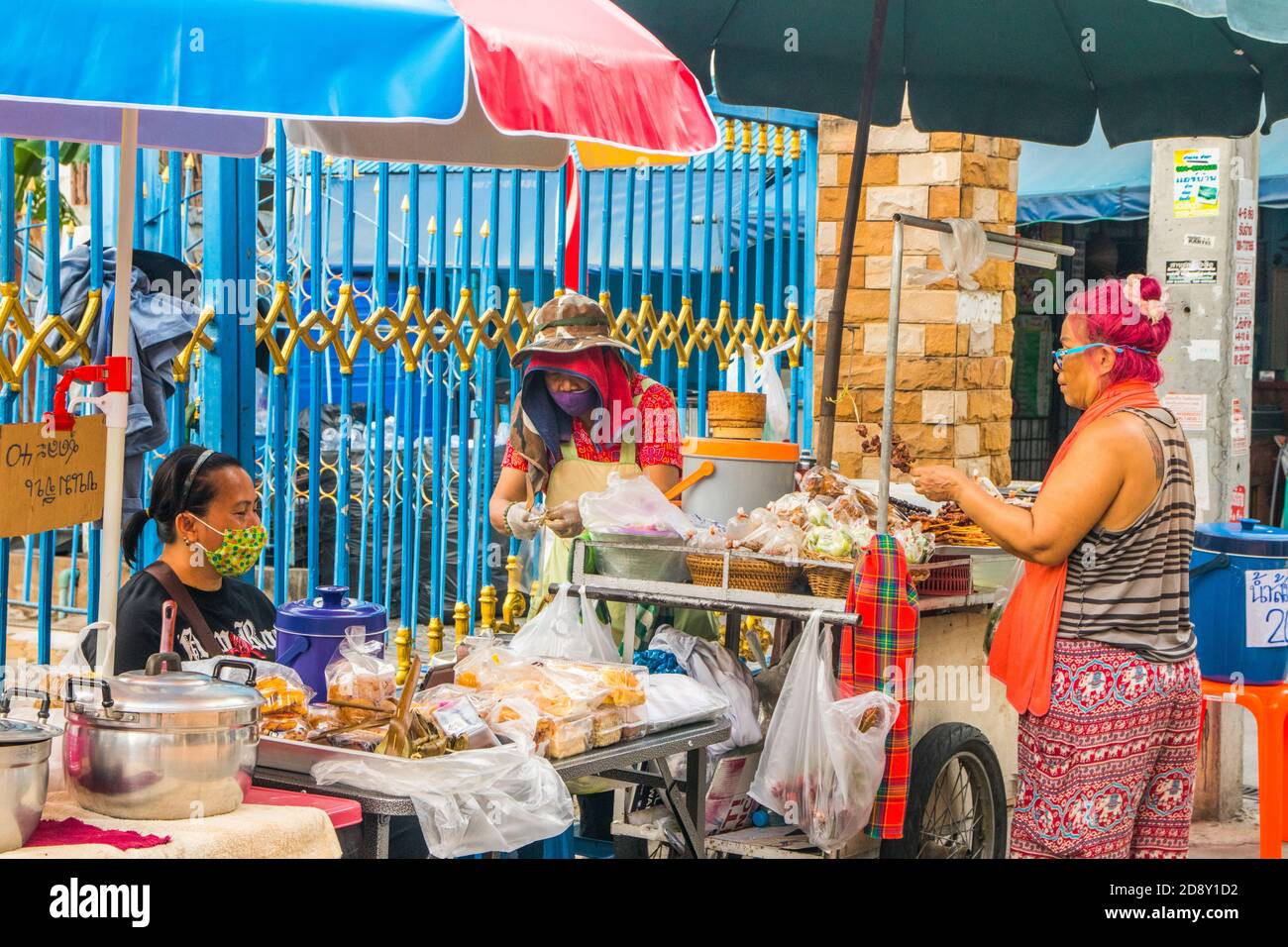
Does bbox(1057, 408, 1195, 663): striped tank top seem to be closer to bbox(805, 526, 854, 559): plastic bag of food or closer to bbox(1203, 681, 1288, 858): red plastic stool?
bbox(805, 526, 854, 559): plastic bag of food

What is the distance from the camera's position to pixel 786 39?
Result: 19.6ft

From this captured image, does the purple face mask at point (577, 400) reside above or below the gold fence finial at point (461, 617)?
above

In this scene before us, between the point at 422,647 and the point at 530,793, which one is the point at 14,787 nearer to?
the point at 530,793

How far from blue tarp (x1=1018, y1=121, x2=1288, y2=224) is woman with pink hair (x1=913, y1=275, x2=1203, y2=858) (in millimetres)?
7223

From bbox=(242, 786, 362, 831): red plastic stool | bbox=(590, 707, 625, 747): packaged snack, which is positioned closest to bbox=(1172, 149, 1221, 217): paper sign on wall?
bbox=(590, 707, 625, 747): packaged snack

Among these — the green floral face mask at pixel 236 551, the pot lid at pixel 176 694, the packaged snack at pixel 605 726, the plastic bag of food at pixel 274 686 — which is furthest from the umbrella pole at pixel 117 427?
the packaged snack at pixel 605 726

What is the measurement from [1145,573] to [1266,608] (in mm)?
1448

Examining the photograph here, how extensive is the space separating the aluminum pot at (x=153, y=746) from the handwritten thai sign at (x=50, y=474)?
403 mm

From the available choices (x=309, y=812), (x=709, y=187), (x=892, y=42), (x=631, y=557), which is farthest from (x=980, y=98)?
(x=309, y=812)

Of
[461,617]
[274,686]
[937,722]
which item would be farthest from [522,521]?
[274,686]

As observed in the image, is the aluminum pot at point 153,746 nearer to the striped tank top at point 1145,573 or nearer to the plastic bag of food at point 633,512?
the plastic bag of food at point 633,512

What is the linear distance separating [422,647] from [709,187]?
2537 millimetres

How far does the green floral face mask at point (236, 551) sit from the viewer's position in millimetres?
3859

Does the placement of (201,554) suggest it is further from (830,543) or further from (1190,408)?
(1190,408)
